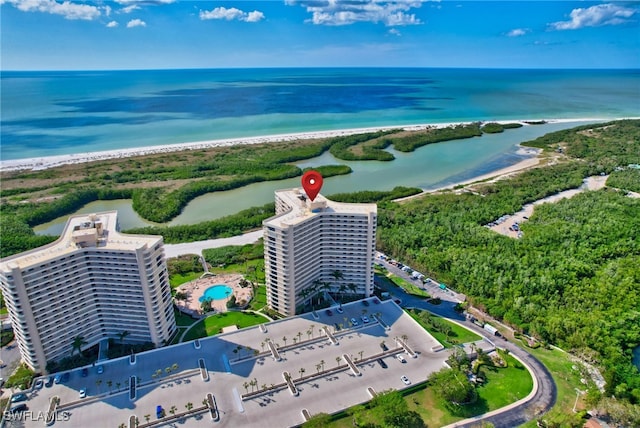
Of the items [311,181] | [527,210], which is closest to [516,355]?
[311,181]

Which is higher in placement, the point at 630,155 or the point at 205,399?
the point at 630,155

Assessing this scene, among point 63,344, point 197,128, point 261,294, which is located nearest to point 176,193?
point 261,294

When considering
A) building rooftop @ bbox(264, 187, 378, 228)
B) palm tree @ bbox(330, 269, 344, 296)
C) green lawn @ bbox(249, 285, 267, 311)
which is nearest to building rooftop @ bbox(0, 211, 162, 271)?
building rooftop @ bbox(264, 187, 378, 228)

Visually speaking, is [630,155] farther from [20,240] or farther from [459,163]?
[20,240]

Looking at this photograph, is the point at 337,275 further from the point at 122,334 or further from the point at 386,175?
the point at 386,175

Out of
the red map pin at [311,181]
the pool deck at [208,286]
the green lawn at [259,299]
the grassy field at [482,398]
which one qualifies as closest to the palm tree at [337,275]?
the green lawn at [259,299]

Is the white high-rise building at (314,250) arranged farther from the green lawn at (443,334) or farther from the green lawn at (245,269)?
the green lawn at (245,269)
